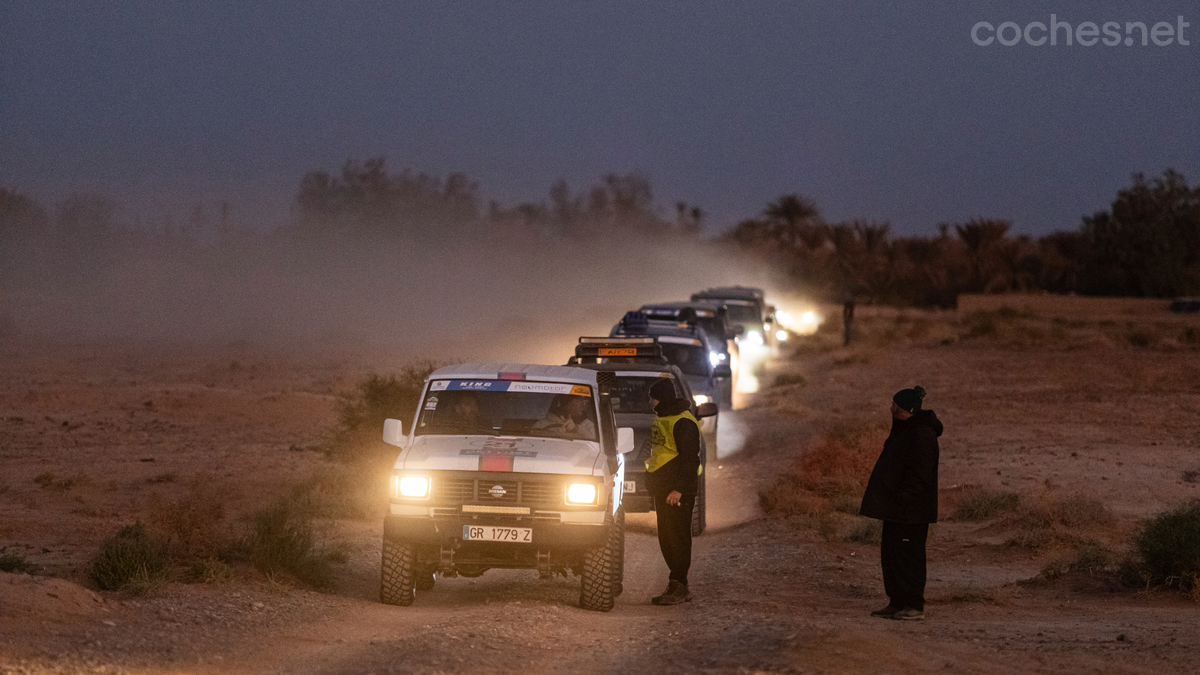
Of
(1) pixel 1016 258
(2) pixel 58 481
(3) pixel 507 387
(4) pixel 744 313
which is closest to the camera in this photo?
(3) pixel 507 387

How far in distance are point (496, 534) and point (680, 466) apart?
1778 millimetres

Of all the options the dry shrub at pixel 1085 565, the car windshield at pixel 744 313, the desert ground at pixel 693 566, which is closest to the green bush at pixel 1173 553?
the desert ground at pixel 693 566

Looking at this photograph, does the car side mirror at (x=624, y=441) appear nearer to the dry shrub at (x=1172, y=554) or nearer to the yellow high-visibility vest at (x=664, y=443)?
the yellow high-visibility vest at (x=664, y=443)

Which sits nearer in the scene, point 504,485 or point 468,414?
point 504,485

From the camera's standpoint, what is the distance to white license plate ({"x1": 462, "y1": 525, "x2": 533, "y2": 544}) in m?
9.54

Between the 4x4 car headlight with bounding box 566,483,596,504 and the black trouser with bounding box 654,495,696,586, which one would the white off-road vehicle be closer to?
the 4x4 car headlight with bounding box 566,483,596,504

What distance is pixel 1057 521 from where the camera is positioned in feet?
46.2

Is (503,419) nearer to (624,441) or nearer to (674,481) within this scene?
(624,441)

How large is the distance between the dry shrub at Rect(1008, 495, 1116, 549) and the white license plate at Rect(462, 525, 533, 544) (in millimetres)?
6394

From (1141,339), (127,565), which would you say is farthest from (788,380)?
(127,565)

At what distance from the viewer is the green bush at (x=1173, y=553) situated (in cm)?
1074

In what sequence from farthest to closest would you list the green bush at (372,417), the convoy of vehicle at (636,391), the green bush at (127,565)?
the green bush at (372,417) → the convoy of vehicle at (636,391) → the green bush at (127,565)

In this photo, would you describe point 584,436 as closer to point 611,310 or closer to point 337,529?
point 337,529

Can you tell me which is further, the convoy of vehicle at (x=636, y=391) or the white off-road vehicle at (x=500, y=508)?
the convoy of vehicle at (x=636, y=391)
